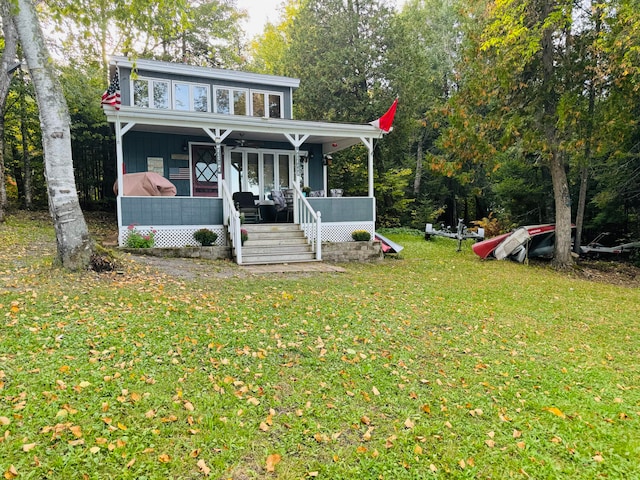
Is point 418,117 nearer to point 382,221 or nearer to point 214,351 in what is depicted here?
point 382,221

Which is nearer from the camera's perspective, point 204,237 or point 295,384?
point 295,384

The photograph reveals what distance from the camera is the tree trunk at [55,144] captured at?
6027 millimetres

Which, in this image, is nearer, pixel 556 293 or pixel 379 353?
pixel 379 353

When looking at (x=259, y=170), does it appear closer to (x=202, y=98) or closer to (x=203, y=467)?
(x=202, y=98)

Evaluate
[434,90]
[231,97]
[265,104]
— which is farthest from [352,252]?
[434,90]

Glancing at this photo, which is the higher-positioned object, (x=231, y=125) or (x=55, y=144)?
(x=231, y=125)

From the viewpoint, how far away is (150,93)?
1341cm

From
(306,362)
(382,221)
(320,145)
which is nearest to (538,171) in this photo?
(382,221)

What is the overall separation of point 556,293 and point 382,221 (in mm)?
13169

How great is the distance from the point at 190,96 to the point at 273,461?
13552 millimetres

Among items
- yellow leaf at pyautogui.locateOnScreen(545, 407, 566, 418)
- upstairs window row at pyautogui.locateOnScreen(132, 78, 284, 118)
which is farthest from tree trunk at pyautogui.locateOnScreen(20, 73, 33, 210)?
yellow leaf at pyautogui.locateOnScreen(545, 407, 566, 418)

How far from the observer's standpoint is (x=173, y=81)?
539 inches

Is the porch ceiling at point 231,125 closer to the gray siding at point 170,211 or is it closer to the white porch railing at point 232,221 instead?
the white porch railing at point 232,221

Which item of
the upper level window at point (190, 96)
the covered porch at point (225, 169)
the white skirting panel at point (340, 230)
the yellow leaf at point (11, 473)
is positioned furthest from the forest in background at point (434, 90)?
the yellow leaf at point (11, 473)
